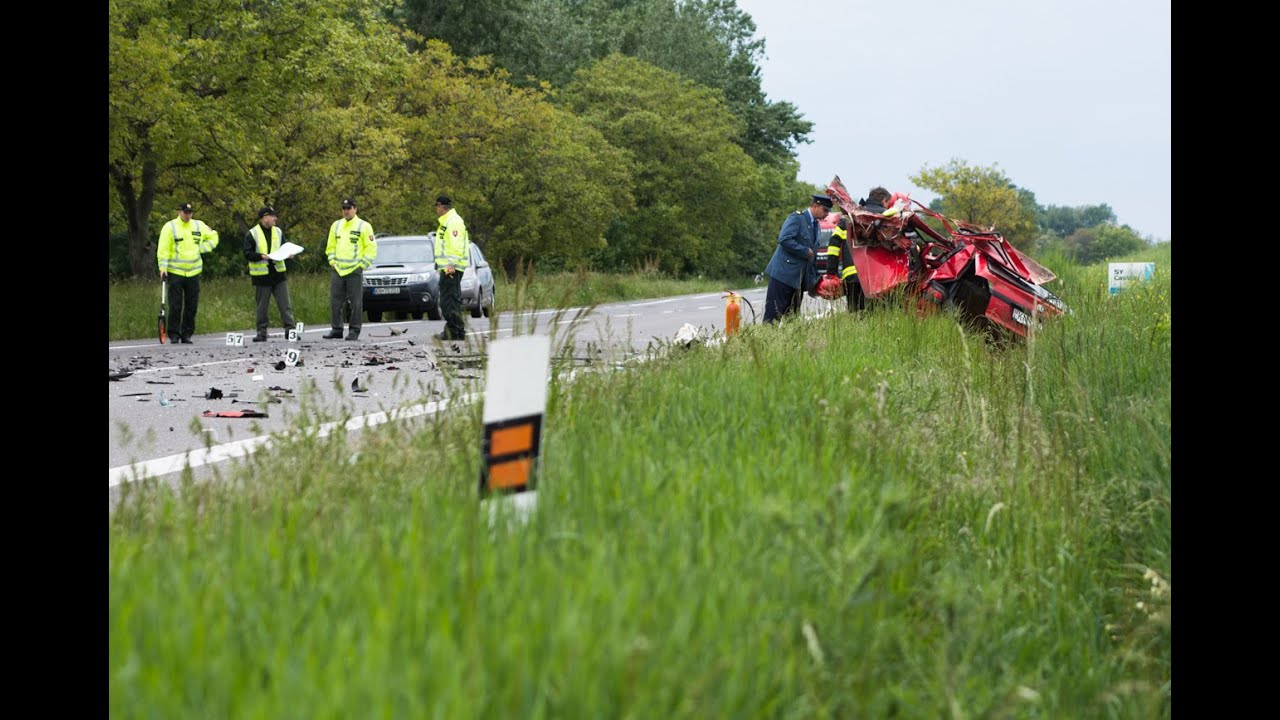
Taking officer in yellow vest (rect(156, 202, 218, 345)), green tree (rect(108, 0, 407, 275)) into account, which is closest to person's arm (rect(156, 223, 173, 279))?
officer in yellow vest (rect(156, 202, 218, 345))

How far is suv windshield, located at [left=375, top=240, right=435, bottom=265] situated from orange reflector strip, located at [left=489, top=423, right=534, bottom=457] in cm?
2140

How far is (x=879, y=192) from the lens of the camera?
15.6 metres

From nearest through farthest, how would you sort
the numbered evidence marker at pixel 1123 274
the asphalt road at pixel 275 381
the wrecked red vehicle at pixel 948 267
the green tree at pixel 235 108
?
the asphalt road at pixel 275 381 < the wrecked red vehicle at pixel 948 267 < the numbered evidence marker at pixel 1123 274 < the green tree at pixel 235 108

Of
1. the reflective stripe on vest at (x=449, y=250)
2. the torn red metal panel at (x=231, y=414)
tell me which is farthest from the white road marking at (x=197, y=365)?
the torn red metal panel at (x=231, y=414)

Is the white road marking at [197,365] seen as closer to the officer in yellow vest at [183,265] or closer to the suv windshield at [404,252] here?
the officer in yellow vest at [183,265]

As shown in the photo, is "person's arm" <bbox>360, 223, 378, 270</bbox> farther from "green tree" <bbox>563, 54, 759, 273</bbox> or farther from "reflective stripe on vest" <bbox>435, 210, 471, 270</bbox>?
"green tree" <bbox>563, 54, 759, 273</bbox>

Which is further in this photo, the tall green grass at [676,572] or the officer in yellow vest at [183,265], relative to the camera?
the officer in yellow vest at [183,265]

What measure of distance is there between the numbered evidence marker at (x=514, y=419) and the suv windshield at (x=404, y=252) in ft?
70.2

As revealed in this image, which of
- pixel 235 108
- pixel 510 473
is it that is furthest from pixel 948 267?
pixel 235 108

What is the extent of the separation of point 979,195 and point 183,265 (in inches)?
2400

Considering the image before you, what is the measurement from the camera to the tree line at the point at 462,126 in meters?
26.5

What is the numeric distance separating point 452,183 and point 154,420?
120 ft
